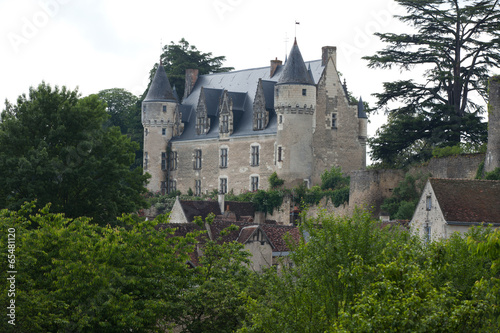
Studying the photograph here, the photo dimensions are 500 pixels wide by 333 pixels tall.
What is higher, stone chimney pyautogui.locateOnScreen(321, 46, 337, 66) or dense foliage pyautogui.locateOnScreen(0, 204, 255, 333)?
stone chimney pyautogui.locateOnScreen(321, 46, 337, 66)

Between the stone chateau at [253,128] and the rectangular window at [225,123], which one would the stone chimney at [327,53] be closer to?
the stone chateau at [253,128]

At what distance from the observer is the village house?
39906 mm

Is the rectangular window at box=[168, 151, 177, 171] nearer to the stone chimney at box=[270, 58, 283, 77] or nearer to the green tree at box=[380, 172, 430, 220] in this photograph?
the stone chimney at box=[270, 58, 283, 77]

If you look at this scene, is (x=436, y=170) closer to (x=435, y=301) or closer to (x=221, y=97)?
(x=221, y=97)

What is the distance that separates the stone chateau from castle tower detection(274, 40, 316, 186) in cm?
6

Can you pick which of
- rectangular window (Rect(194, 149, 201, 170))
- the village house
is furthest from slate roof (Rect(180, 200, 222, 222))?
the village house

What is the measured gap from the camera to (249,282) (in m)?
29.0

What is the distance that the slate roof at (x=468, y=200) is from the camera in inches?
1574

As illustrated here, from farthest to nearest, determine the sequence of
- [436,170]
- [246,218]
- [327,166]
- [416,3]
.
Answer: [327,166] < [246,218] < [416,3] < [436,170]

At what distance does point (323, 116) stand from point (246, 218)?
911 centimetres

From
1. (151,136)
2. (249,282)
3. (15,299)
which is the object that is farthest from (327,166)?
(15,299)

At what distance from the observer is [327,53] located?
6600 cm

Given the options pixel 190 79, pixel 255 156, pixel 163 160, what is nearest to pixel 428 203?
pixel 255 156

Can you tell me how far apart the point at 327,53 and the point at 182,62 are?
15.3 metres
